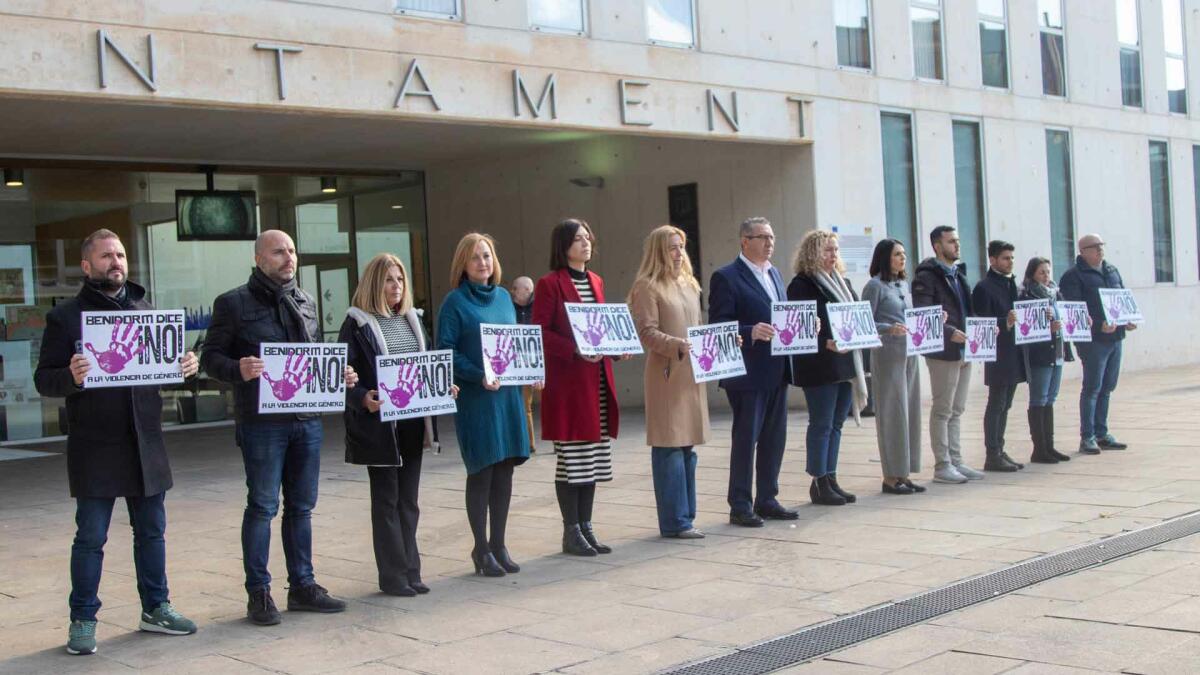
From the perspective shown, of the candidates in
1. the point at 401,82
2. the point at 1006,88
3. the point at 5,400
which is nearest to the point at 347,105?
the point at 401,82

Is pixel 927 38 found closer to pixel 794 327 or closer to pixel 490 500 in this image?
pixel 794 327

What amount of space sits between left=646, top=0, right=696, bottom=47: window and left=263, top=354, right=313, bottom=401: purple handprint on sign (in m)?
9.31

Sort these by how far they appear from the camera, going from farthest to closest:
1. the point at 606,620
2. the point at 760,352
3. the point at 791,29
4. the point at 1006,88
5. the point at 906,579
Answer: the point at 1006,88, the point at 791,29, the point at 760,352, the point at 906,579, the point at 606,620

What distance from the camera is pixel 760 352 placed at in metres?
8.62

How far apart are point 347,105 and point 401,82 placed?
2.15 feet

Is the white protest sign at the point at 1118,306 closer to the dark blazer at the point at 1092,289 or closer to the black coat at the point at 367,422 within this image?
the dark blazer at the point at 1092,289

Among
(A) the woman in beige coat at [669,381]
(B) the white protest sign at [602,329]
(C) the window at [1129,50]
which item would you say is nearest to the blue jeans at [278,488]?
(B) the white protest sign at [602,329]

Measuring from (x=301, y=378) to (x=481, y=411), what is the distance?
118 cm

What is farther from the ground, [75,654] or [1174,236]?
[1174,236]

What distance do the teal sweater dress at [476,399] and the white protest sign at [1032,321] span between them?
5.18 metres

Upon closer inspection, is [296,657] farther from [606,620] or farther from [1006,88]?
[1006,88]

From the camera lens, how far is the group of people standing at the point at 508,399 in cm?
607

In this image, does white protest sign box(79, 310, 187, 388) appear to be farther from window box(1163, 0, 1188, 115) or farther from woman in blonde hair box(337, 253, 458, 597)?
window box(1163, 0, 1188, 115)

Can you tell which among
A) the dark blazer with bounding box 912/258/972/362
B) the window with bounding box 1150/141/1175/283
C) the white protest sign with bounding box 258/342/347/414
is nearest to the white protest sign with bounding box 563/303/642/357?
the white protest sign with bounding box 258/342/347/414
